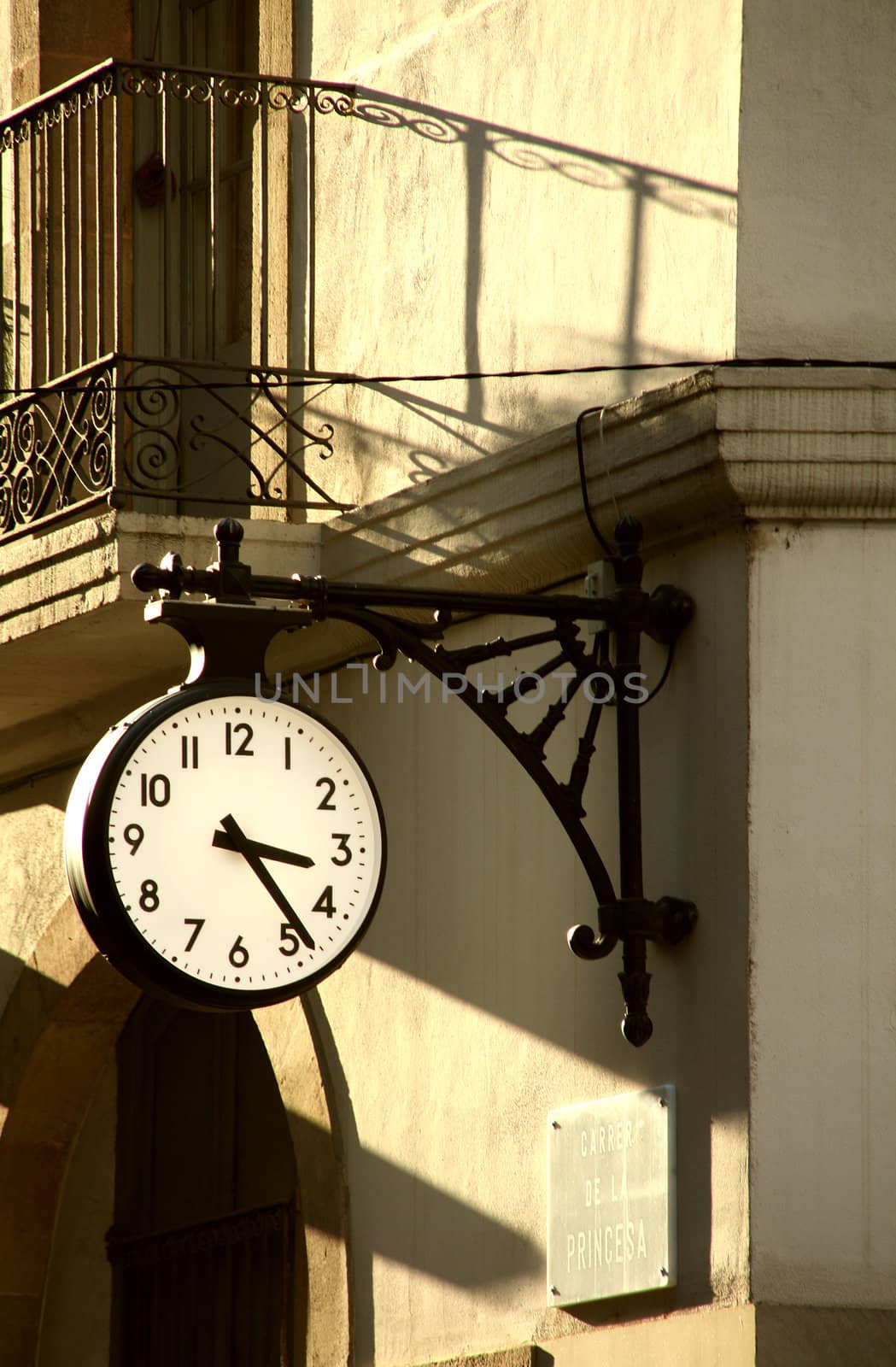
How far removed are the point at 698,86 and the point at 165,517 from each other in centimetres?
213

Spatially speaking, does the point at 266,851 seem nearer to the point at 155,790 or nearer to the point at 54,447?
the point at 155,790

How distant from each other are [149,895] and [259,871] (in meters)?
0.29

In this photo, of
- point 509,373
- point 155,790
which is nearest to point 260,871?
point 155,790

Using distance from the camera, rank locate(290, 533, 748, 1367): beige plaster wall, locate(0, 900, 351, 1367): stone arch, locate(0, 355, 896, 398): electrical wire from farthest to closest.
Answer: locate(0, 900, 351, 1367): stone arch
locate(0, 355, 896, 398): electrical wire
locate(290, 533, 748, 1367): beige plaster wall

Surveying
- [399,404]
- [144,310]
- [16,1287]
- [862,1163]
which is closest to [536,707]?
[399,404]

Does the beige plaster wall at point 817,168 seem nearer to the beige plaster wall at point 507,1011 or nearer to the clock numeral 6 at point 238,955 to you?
the beige plaster wall at point 507,1011

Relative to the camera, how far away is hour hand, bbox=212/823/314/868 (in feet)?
22.4

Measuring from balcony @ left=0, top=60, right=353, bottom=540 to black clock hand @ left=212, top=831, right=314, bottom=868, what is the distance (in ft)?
5.59

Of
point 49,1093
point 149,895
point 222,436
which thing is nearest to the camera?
point 149,895

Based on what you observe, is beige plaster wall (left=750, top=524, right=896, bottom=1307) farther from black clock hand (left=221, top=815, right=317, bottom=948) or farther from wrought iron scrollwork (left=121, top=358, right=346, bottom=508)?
wrought iron scrollwork (left=121, top=358, right=346, bottom=508)

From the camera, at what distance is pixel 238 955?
22.3 ft

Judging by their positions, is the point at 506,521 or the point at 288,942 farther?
the point at 506,521

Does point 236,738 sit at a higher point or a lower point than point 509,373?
lower

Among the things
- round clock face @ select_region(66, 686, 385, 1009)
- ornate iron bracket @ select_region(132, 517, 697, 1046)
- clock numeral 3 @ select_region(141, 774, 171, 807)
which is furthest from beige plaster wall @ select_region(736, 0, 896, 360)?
clock numeral 3 @ select_region(141, 774, 171, 807)
